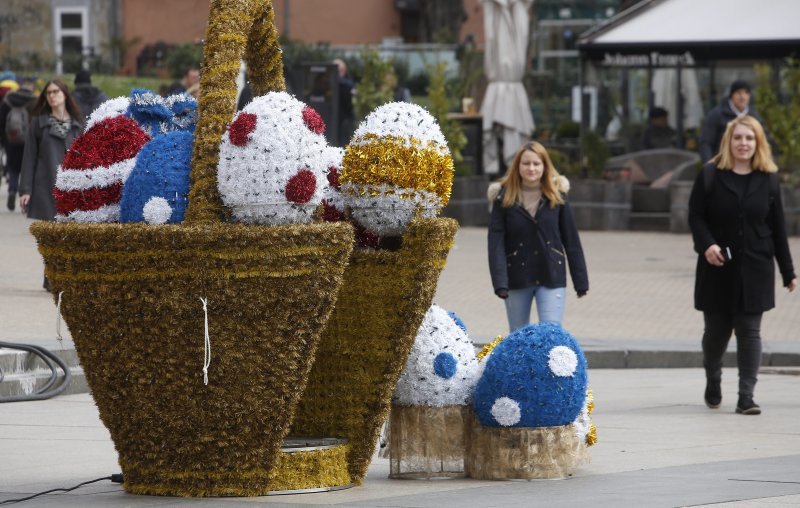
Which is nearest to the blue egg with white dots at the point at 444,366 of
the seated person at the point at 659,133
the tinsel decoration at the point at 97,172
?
the tinsel decoration at the point at 97,172

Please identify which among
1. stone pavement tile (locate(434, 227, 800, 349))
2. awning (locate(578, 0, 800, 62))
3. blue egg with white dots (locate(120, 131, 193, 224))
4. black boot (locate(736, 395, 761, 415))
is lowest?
stone pavement tile (locate(434, 227, 800, 349))

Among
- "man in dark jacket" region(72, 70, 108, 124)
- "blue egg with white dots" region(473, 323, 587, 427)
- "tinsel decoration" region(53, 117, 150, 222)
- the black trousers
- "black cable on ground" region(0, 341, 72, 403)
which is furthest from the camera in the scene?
"man in dark jacket" region(72, 70, 108, 124)

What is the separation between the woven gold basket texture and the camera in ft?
21.4

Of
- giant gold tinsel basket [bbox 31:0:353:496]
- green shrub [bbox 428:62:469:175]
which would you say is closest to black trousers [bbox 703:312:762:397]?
giant gold tinsel basket [bbox 31:0:353:496]

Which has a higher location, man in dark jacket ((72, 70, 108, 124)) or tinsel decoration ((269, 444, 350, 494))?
man in dark jacket ((72, 70, 108, 124))

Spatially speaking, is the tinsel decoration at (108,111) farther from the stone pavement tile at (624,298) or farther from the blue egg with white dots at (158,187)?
the stone pavement tile at (624,298)

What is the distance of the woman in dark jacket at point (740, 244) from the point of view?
9.62 m

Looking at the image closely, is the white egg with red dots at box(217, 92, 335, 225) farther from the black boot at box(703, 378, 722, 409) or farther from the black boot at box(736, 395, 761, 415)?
the black boot at box(703, 378, 722, 409)

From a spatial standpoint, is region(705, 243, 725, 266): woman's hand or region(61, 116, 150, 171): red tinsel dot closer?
region(61, 116, 150, 171): red tinsel dot

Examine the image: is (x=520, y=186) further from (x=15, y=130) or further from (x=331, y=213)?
(x=15, y=130)

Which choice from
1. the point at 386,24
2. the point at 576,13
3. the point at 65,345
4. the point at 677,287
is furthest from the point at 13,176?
the point at 386,24

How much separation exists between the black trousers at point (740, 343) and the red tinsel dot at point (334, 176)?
382 centimetres

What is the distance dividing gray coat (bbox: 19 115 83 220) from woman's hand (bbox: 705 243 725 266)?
586 centimetres

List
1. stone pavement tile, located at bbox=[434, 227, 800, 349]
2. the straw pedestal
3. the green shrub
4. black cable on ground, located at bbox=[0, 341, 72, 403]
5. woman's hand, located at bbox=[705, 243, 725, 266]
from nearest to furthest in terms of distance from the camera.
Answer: the straw pedestal < woman's hand, located at bbox=[705, 243, 725, 266] < black cable on ground, located at bbox=[0, 341, 72, 403] < stone pavement tile, located at bbox=[434, 227, 800, 349] < the green shrub
